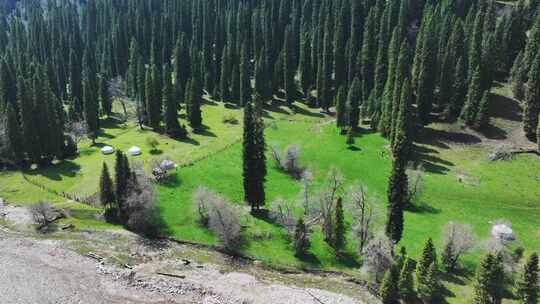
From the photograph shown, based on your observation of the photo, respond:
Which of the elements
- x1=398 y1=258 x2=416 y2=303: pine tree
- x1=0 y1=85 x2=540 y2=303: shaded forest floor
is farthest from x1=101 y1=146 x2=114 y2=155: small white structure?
x1=398 y1=258 x2=416 y2=303: pine tree

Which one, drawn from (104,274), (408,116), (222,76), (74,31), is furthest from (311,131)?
(74,31)

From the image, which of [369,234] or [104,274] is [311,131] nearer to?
[369,234]

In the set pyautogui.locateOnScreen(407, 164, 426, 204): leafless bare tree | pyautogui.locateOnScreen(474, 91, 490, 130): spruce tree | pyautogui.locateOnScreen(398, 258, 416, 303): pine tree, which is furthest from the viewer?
pyautogui.locateOnScreen(474, 91, 490, 130): spruce tree

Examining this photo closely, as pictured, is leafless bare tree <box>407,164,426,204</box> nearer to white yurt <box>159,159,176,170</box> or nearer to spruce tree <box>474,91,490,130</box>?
spruce tree <box>474,91,490,130</box>

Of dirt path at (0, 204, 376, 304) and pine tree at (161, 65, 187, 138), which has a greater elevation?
pine tree at (161, 65, 187, 138)

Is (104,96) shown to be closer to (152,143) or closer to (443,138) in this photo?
(152,143)

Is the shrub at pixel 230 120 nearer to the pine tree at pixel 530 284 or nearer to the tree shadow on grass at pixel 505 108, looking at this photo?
the tree shadow on grass at pixel 505 108
